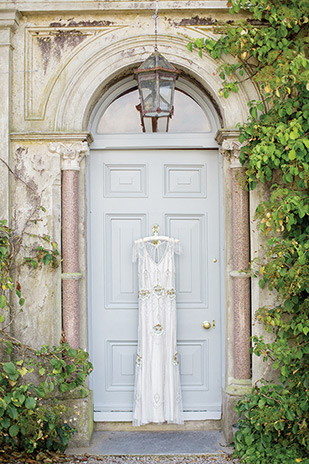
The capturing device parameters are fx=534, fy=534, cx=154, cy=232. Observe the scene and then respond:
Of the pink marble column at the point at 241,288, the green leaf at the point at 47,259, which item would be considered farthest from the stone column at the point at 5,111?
the pink marble column at the point at 241,288

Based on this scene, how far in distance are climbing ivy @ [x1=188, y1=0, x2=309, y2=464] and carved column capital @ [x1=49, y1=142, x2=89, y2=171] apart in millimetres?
1265

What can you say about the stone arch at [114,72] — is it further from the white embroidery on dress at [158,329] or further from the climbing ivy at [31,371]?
the white embroidery on dress at [158,329]

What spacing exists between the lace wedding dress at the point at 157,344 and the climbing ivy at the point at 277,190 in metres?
0.65

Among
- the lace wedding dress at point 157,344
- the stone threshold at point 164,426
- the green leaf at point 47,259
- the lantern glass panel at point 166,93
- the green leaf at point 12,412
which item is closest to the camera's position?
the green leaf at point 12,412

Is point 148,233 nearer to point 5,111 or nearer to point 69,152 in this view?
point 69,152

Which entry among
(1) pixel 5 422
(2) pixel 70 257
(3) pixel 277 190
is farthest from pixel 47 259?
(3) pixel 277 190

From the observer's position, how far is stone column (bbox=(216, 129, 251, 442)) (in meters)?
4.46

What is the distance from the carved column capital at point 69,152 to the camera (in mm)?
4461

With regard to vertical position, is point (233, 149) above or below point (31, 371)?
above

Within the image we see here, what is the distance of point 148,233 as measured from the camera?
4.79 m

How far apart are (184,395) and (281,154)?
2.27 metres

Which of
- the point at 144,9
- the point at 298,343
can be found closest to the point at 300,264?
the point at 298,343

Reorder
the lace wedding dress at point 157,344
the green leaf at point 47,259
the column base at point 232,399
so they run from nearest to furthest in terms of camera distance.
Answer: the green leaf at point 47,259, the column base at point 232,399, the lace wedding dress at point 157,344

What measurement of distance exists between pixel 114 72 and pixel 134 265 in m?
1.68
